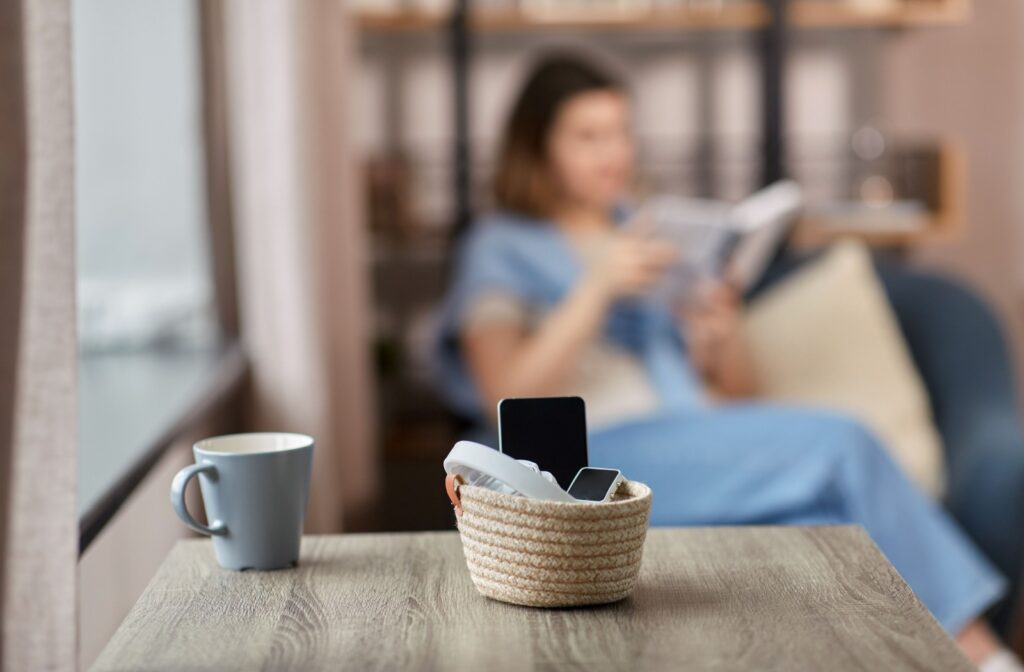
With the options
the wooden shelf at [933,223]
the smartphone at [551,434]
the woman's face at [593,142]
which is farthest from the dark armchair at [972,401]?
the smartphone at [551,434]

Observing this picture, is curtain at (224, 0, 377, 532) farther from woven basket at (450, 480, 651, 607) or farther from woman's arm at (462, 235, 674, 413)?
woven basket at (450, 480, 651, 607)

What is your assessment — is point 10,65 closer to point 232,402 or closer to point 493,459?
point 493,459

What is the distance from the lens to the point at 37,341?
2.57 feet

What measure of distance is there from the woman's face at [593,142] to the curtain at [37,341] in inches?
60.9

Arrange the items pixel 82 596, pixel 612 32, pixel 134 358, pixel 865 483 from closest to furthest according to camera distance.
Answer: pixel 82 596
pixel 865 483
pixel 134 358
pixel 612 32

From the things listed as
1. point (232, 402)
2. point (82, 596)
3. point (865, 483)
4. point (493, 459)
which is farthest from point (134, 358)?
point (493, 459)

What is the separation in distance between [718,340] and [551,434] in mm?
1519

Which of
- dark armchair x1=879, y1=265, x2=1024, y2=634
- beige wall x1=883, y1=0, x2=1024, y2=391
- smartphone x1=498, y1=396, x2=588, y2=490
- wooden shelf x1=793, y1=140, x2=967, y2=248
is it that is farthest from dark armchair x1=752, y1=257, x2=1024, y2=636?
smartphone x1=498, y1=396, x2=588, y2=490

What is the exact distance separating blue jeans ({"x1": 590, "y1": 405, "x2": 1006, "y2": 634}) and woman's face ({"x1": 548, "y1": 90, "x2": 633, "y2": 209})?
49 centimetres

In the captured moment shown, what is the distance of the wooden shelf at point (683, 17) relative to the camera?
299cm

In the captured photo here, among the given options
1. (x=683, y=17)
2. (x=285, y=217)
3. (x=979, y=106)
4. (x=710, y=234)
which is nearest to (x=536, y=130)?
(x=710, y=234)

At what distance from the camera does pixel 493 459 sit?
829 millimetres

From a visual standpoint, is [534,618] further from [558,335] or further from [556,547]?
[558,335]

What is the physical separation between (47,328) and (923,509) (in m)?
1.42
